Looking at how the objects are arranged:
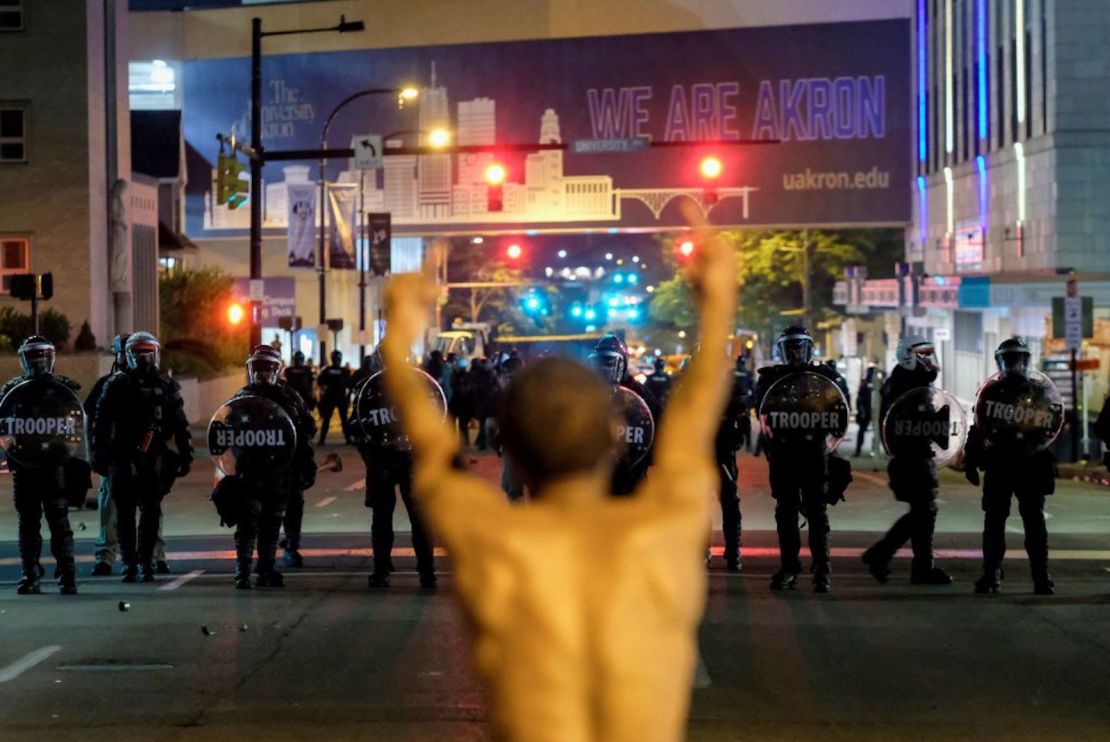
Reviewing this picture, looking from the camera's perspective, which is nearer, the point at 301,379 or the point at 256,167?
the point at 301,379

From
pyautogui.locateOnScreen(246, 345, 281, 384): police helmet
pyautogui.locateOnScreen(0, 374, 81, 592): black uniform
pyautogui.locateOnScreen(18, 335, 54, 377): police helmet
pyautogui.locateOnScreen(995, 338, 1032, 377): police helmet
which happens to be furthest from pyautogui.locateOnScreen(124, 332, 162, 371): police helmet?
pyautogui.locateOnScreen(995, 338, 1032, 377): police helmet

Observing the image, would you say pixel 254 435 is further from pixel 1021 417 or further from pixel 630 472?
pixel 1021 417

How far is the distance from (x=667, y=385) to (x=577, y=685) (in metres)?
22.4

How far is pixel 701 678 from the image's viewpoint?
29.2 ft

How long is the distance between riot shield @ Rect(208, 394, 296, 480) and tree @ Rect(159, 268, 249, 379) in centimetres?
2954

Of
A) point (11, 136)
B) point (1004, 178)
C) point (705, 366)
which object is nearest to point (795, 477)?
point (705, 366)

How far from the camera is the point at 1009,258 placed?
43562 millimetres

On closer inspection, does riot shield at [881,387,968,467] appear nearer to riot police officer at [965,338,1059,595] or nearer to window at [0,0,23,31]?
riot police officer at [965,338,1059,595]

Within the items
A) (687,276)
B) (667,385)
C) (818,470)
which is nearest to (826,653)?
(818,470)

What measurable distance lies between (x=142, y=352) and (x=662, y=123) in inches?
1594

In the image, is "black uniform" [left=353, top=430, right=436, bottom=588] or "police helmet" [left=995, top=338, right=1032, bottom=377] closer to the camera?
"police helmet" [left=995, top=338, right=1032, bottom=377]

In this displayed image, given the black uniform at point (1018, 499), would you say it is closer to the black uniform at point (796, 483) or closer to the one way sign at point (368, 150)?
the black uniform at point (796, 483)

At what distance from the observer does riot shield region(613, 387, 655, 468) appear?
39.1 feet

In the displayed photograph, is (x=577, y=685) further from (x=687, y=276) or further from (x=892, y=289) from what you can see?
(x=892, y=289)
